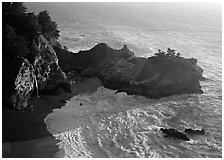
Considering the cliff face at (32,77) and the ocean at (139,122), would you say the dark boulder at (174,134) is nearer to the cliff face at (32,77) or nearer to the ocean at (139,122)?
the ocean at (139,122)

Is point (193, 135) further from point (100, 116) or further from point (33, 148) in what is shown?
point (33, 148)

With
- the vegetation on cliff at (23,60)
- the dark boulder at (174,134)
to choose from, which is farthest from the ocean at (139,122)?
the vegetation on cliff at (23,60)

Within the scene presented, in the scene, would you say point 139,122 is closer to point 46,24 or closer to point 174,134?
point 174,134

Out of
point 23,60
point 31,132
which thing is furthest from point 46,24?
point 31,132

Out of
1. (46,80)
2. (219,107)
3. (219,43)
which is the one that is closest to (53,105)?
(46,80)

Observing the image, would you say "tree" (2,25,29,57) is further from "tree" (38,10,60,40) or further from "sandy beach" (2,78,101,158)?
"tree" (38,10,60,40)
